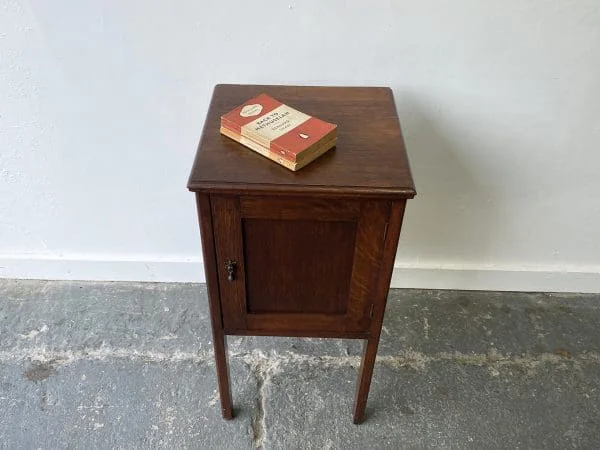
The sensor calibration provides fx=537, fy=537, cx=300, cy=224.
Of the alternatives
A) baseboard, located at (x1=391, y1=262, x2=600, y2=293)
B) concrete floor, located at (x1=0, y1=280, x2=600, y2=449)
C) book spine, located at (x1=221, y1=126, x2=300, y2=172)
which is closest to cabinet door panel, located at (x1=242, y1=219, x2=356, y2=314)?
book spine, located at (x1=221, y1=126, x2=300, y2=172)

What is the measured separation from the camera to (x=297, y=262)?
1.02 m

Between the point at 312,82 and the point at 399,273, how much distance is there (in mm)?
683

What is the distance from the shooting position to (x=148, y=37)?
47.2 inches

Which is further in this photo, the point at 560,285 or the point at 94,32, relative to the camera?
the point at 560,285

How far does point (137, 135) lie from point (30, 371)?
0.70 m

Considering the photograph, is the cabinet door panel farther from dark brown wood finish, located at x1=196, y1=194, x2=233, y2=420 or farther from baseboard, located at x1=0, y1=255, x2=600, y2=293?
baseboard, located at x1=0, y1=255, x2=600, y2=293

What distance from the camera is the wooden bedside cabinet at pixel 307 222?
0.90 meters

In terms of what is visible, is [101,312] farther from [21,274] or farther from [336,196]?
[336,196]

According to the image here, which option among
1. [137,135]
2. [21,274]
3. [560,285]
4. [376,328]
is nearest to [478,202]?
[560,285]

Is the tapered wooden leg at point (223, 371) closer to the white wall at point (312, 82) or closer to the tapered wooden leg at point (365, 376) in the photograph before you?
the tapered wooden leg at point (365, 376)

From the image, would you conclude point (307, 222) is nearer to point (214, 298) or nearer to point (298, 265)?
point (298, 265)

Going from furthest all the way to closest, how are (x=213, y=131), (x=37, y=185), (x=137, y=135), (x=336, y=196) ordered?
(x=37, y=185) < (x=137, y=135) < (x=213, y=131) < (x=336, y=196)

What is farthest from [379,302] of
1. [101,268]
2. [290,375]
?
[101,268]

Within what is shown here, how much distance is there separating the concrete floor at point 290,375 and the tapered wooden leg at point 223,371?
51 mm
